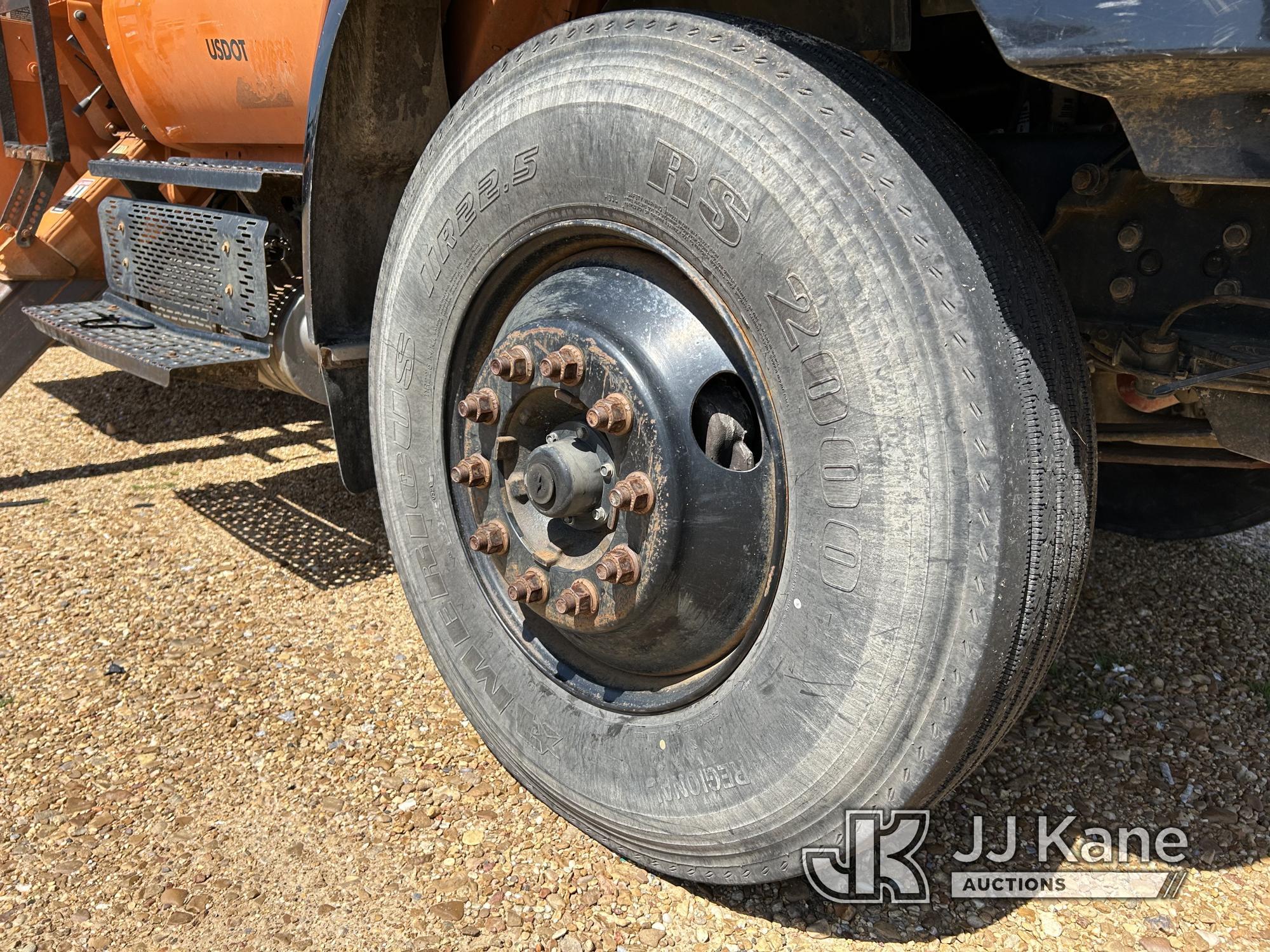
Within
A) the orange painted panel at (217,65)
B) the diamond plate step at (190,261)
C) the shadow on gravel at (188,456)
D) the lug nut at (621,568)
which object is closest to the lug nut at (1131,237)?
the lug nut at (621,568)

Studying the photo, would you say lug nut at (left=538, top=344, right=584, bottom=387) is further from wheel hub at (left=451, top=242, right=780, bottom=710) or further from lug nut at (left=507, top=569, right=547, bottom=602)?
lug nut at (left=507, top=569, right=547, bottom=602)

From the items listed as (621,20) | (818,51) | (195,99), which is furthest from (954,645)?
(195,99)

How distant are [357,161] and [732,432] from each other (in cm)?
132

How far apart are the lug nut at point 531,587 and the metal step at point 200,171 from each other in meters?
1.44

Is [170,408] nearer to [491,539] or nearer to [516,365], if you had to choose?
[491,539]

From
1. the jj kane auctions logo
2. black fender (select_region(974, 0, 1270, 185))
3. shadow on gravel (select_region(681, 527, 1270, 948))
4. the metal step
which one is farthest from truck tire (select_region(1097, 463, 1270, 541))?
the metal step

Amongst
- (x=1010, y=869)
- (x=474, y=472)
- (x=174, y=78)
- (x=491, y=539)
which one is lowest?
(x=1010, y=869)

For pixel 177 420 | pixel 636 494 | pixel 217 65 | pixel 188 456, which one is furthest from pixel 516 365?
pixel 177 420

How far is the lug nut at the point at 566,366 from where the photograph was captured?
6.05 feet

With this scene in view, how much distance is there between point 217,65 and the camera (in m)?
3.21

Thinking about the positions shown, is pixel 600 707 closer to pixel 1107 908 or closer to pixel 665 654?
pixel 665 654

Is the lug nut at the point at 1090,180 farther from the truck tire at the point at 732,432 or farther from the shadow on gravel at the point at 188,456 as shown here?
the shadow on gravel at the point at 188,456

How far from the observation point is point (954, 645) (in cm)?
147

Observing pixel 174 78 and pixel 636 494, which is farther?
pixel 174 78
